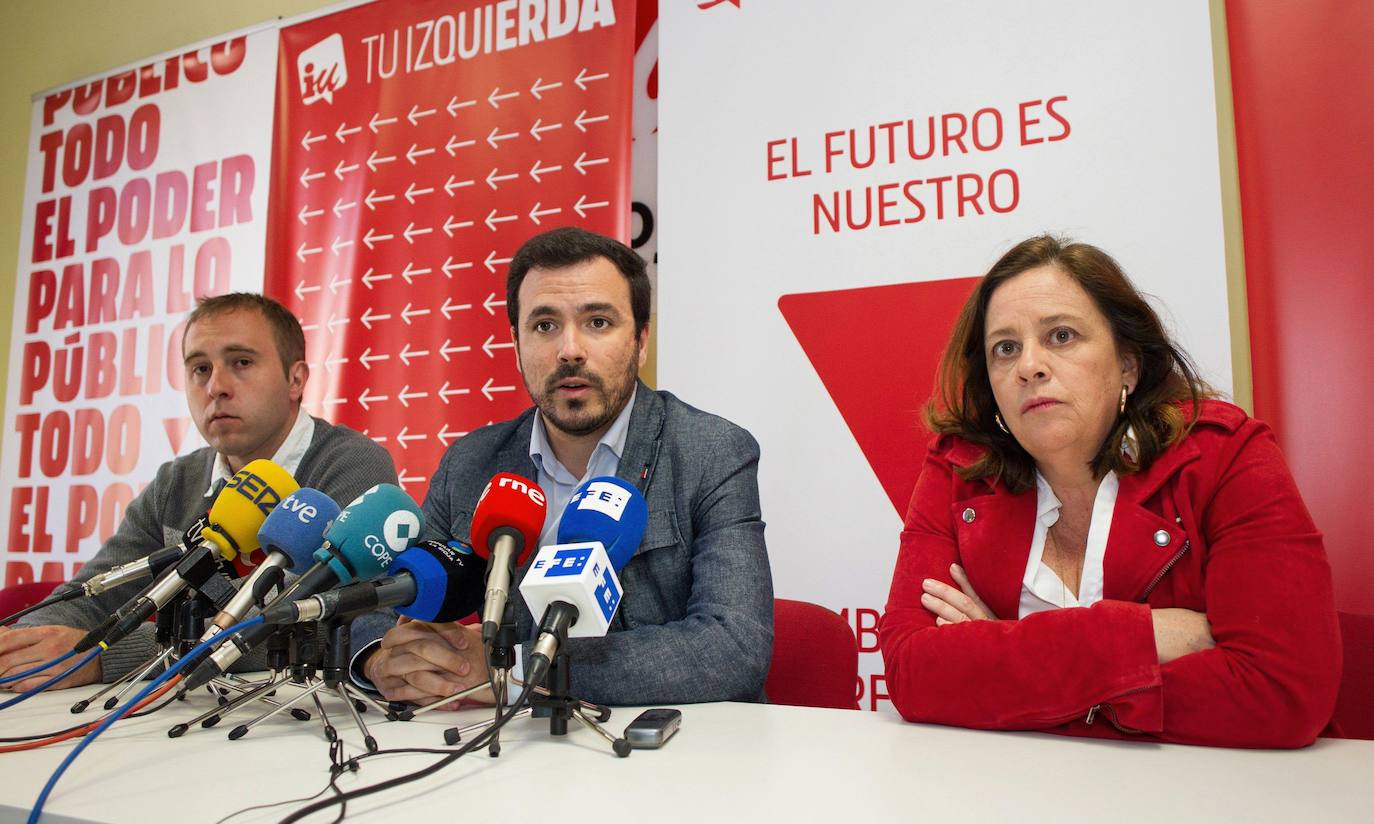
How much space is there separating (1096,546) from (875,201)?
1432 mm

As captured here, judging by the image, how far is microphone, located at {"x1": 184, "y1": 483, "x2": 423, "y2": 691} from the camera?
1150 millimetres

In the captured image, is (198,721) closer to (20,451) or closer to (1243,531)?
(1243,531)

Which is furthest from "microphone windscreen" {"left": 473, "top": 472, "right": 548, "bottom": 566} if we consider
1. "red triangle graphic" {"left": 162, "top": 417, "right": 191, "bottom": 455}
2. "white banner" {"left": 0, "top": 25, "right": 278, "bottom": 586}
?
"red triangle graphic" {"left": 162, "top": 417, "right": 191, "bottom": 455}

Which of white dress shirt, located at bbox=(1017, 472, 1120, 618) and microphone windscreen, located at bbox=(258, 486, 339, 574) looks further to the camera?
white dress shirt, located at bbox=(1017, 472, 1120, 618)

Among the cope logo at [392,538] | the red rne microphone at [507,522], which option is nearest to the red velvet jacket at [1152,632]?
the red rne microphone at [507,522]

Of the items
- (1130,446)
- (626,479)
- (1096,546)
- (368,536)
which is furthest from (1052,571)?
(368,536)

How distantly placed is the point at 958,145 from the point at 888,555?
1223mm

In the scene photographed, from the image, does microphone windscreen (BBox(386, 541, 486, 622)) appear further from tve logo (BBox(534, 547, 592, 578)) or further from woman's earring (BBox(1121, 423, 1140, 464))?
woman's earring (BBox(1121, 423, 1140, 464))

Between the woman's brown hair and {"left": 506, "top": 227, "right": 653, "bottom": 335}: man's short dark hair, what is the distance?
0.73 meters

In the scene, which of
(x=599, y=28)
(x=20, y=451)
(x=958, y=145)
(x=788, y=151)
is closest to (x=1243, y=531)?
(x=958, y=145)

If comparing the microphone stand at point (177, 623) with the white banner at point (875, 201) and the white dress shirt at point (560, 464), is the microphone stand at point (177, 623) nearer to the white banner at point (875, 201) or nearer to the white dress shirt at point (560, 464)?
the white dress shirt at point (560, 464)

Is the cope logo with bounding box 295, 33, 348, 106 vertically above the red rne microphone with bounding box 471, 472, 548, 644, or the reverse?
the cope logo with bounding box 295, 33, 348, 106

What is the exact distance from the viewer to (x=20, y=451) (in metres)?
4.05

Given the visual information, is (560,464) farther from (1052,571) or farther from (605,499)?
(1052,571)
